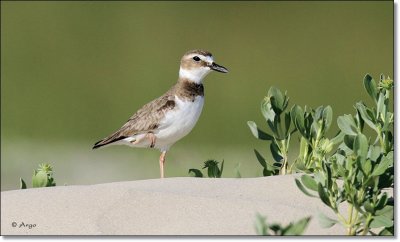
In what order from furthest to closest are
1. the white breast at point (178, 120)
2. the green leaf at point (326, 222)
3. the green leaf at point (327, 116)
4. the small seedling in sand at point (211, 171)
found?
the white breast at point (178, 120), the small seedling in sand at point (211, 171), the green leaf at point (327, 116), the green leaf at point (326, 222)

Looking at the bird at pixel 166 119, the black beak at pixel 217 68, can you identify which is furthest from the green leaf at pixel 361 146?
the black beak at pixel 217 68

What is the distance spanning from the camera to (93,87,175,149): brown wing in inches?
359

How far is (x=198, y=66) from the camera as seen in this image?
31.8 ft

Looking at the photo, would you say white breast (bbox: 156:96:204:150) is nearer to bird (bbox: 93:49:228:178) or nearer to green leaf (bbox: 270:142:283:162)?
bird (bbox: 93:49:228:178)

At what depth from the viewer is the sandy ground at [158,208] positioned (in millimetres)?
5895

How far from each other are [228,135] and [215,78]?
1050 mm

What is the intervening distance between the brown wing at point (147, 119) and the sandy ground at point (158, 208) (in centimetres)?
257

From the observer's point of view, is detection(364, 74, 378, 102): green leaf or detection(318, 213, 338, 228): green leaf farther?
detection(364, 74, 378, 102): green leaf

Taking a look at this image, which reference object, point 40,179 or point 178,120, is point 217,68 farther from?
point 40,179

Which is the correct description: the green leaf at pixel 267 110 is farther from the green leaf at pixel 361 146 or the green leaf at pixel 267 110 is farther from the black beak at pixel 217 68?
the black beak at pixel 217 68

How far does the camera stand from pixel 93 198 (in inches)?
248

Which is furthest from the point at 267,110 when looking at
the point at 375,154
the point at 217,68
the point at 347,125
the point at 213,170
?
the point at 217,68

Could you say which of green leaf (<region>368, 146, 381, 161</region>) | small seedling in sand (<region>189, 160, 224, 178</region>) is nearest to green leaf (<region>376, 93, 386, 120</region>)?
green leaf (<region>368, 146, 381, 161</region>)

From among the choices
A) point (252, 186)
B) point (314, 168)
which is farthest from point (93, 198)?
point (314, 168)
